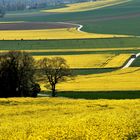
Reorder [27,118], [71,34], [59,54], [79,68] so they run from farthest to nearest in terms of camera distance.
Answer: [71,34] → [59,54] → [79,68] → [27,118]

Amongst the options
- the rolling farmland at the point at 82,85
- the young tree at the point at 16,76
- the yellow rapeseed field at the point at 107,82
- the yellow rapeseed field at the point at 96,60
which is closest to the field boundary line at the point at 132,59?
the rolling farmland at the point at 82,85

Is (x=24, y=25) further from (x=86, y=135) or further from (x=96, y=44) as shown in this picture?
(x=86, y=135)

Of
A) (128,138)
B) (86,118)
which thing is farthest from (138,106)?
(128,138)

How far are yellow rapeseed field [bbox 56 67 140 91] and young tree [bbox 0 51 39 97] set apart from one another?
827cm

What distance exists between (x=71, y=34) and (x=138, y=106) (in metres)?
123

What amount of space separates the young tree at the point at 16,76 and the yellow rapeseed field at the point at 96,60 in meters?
30.7

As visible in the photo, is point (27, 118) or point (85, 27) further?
point (85, 27)

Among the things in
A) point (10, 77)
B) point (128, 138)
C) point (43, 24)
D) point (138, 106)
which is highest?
point (128, 138)

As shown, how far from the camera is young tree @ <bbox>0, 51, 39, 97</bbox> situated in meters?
53.8

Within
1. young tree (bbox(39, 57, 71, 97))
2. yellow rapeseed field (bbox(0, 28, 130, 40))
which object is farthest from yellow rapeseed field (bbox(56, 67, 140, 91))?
yellow rapeseed field (bbox(0, 28, 130, 40))

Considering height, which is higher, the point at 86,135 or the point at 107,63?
the point at 86,135

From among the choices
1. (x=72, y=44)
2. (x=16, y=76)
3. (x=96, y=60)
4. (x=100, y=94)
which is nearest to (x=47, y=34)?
(x=72, y=44)

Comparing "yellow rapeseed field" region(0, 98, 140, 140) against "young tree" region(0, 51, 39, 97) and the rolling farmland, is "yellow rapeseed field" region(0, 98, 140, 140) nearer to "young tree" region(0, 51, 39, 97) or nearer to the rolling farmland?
the rolling farmland

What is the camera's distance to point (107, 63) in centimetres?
9269
